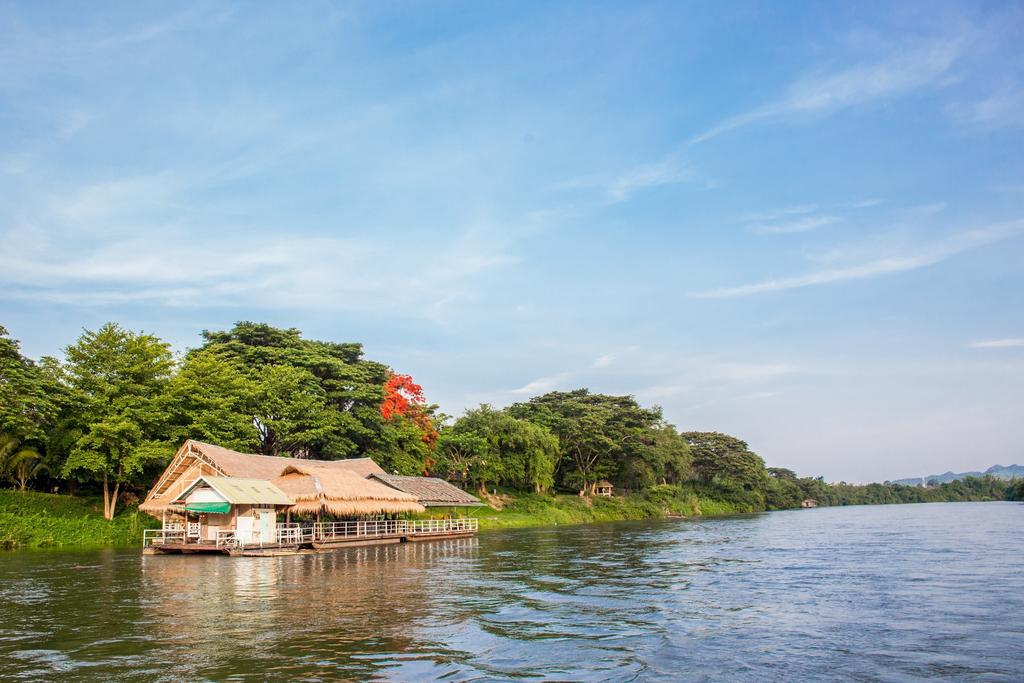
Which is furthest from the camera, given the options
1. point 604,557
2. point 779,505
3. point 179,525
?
point 779,505

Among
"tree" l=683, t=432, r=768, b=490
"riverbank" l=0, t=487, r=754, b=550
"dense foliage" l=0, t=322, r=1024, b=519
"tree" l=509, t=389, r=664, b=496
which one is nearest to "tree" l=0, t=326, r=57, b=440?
"dense foliage" l=0, t=322, r=1024, b=519

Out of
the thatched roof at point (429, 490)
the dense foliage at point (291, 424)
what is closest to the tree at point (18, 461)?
the dense foliage at point (291, 424)

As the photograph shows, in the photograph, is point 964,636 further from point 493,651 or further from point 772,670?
point 493,651

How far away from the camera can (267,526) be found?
1342 inches

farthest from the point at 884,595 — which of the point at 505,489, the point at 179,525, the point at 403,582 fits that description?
the point at 505,489

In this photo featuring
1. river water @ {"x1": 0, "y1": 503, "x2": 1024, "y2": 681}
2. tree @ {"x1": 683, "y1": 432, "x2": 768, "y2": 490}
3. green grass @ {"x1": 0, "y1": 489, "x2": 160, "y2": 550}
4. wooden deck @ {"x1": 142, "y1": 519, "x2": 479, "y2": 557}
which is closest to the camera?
river water @ {"x1": 0, "y1": 503, "x2": 1024, "y2": 681}

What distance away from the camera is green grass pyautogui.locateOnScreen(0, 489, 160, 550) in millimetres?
34812

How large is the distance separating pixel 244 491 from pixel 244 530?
180 cm

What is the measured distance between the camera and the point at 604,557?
1182 inches

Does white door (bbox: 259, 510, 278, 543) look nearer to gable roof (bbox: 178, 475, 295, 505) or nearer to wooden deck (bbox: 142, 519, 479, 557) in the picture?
wooden deck (bbox: 142, 519, 479, 557)

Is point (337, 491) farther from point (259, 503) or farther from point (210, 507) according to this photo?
point (210, 507)

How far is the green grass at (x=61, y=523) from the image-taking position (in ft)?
114

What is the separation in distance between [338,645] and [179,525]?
90.0 ft

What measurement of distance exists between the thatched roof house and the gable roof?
0.15 feet
